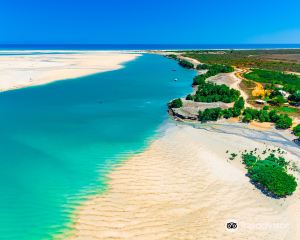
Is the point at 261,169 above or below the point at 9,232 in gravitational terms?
above

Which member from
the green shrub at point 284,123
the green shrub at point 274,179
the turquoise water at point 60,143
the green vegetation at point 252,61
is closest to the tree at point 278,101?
the green shrub at point 284,123

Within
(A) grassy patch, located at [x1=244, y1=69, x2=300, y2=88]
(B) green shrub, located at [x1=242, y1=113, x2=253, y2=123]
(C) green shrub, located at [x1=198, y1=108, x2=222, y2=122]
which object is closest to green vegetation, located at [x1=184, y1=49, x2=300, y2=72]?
(A) grassy patch, located at [x1=244, y1=69, x2=300, y2=88]

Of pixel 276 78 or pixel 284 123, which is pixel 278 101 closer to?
pixel 284 123

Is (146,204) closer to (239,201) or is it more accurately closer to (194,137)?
(239,201)

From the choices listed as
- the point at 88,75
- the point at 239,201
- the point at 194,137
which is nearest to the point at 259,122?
the point at 194,137

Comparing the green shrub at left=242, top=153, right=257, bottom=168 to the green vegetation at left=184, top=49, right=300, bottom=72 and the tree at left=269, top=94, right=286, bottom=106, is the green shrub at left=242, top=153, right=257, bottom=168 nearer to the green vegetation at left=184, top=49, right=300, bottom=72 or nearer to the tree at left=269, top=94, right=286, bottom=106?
the tree at left=269, top=94, right=286, bottom=106
